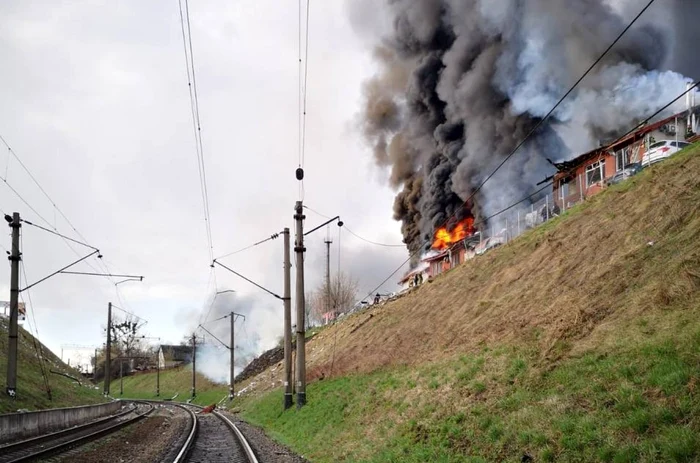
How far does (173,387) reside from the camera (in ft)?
322

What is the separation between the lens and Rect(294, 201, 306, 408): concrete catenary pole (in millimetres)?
29172

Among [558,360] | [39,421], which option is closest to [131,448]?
[39,421]

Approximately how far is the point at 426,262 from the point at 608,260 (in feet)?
117

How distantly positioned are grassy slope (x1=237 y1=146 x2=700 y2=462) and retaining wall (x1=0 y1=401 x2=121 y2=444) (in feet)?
33.3

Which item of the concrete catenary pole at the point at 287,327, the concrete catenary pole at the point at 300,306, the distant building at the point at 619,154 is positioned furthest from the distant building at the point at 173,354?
the concrete catenary pole at the point at 300,306

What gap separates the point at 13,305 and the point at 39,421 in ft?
22.6

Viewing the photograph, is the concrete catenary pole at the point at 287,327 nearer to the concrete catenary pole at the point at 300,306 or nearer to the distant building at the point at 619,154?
the concrete catenary pole at the point at 300,306

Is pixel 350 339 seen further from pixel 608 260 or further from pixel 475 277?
pixel 608 260

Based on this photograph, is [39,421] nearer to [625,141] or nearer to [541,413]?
[541,413]

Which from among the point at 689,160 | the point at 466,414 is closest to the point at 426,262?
the point at 689,160

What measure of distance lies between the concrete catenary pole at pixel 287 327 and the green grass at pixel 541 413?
37.9ft

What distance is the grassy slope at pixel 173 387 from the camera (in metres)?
75.8

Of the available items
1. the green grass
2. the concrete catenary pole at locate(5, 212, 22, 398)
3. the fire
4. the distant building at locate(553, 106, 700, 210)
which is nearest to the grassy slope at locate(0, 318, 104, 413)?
the concrete catenary pole at locate(5, 212, 22, 398)

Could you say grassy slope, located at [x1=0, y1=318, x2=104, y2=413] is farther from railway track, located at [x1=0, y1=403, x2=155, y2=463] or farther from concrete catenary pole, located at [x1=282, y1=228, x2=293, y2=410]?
concrete catenary pole, located at [x1=282, y1=228, x2=293, y2=410]
